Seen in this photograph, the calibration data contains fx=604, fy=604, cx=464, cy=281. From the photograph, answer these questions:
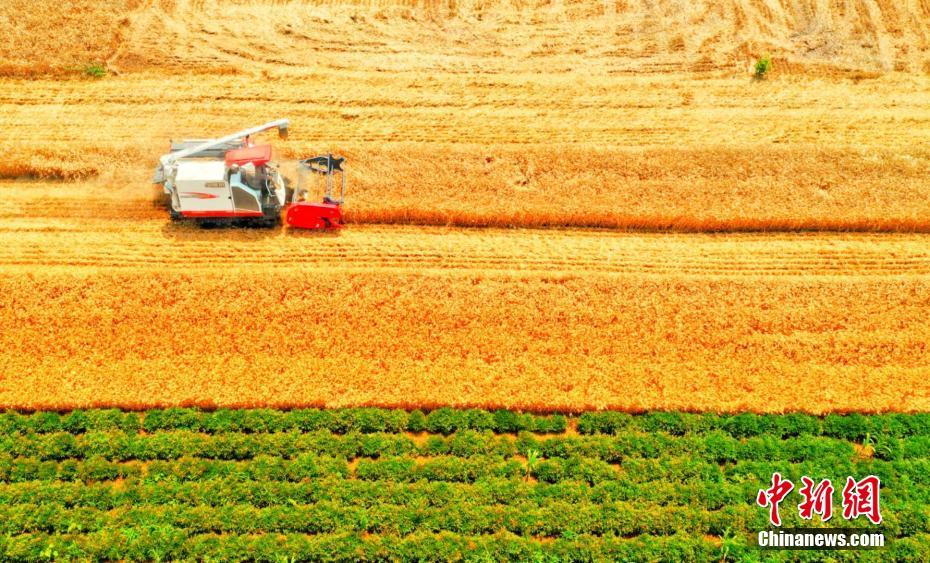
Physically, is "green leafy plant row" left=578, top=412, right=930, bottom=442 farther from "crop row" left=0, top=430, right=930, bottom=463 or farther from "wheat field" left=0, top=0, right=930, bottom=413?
"wheat field" left=0, top=0, right=930, bottom=413

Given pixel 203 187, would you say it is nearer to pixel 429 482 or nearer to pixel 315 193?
pixel 315 193

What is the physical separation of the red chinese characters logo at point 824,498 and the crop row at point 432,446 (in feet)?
2.16

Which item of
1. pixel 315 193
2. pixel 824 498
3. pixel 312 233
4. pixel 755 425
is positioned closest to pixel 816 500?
pixel 824 498

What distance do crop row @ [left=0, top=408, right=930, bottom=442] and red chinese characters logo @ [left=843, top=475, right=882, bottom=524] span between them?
3.88 feet

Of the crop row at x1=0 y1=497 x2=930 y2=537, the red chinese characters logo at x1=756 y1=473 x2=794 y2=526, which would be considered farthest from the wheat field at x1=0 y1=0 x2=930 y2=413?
the crop row at x1=0 y1=497 x2=930 y2=537

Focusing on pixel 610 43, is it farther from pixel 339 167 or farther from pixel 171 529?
pixel 171 529

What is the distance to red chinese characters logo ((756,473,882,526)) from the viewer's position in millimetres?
14305

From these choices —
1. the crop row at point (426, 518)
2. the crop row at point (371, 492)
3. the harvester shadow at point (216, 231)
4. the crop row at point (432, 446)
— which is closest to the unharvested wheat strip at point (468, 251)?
the harvester shadow at point (216, 231)

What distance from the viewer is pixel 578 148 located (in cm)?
2152

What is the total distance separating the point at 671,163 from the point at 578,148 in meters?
3.25

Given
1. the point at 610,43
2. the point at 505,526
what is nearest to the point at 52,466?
the point at 505,526

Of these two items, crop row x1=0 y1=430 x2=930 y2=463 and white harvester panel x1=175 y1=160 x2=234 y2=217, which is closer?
crop row x1=0 y1=430 x2=930 y2=463

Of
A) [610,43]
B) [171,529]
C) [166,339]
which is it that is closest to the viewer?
[171,529]

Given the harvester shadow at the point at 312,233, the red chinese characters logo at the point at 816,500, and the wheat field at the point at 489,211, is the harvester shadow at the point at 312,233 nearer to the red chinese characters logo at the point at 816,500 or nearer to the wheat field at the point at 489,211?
the wheat field at the point at 489,211
